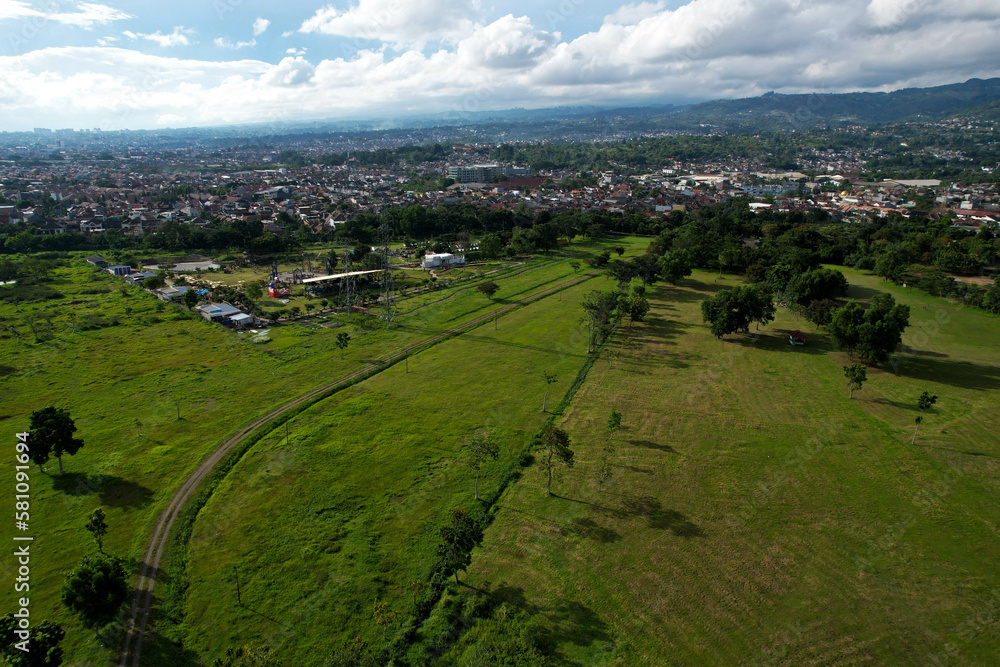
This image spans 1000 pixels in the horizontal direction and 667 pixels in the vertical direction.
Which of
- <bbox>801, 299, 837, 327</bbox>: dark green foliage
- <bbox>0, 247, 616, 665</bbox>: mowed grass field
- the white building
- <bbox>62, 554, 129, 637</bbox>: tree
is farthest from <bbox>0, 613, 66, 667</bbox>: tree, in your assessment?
the white building

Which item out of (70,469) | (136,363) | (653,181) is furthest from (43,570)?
(653,181)

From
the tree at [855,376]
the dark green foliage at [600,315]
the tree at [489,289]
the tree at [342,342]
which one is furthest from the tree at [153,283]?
the tree at [855,376]

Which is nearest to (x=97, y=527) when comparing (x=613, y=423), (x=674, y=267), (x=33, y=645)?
(x=33, y=645)

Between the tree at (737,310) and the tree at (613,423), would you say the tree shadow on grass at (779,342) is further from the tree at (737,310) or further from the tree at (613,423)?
the tree at (613,423)

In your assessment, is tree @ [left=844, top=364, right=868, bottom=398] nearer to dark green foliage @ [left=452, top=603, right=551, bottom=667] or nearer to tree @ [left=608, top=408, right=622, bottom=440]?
tree @ [left=608, top=408, right=622, bottom=440]

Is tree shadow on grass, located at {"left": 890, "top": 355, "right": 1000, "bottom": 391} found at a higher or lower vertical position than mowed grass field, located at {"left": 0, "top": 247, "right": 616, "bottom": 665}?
lower

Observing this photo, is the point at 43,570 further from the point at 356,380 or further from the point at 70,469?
the point at 356,380
